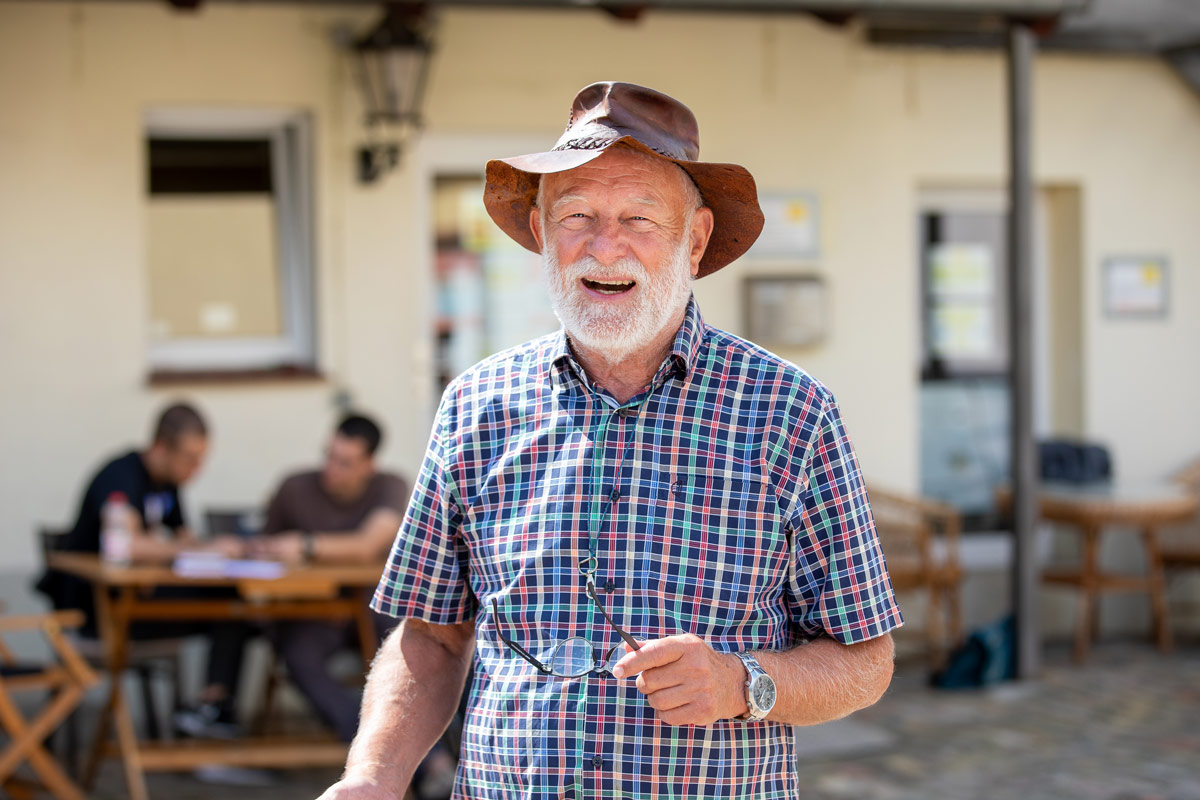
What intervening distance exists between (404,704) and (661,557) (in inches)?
19.1

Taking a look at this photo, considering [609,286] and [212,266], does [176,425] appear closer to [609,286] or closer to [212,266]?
[212,266]

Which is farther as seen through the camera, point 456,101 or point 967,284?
point 967,284

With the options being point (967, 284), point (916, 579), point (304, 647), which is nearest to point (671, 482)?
point (304, 647)

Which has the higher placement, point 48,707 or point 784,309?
point 784,309

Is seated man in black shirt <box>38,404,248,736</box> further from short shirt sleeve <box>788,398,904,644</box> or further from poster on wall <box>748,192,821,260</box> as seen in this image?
short shirt sleeve <box>788,398,904,644</box>

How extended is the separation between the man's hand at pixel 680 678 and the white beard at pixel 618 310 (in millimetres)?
501

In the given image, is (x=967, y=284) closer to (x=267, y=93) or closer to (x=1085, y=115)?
(x=1085, y=115)

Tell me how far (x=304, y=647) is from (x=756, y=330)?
3160mm

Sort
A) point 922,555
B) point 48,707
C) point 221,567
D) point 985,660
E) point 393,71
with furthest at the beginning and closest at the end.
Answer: point 922,555
point 985,660
point 393,71
point 221,567
point 48,707

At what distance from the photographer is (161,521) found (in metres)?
6.19

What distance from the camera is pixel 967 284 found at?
887 centimetres

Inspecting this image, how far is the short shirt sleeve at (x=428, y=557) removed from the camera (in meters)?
2.26

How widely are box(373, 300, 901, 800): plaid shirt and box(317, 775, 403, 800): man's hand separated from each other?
6.3 inches

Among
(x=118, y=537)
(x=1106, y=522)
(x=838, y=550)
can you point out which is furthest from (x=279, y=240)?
(x=838, y=550)
